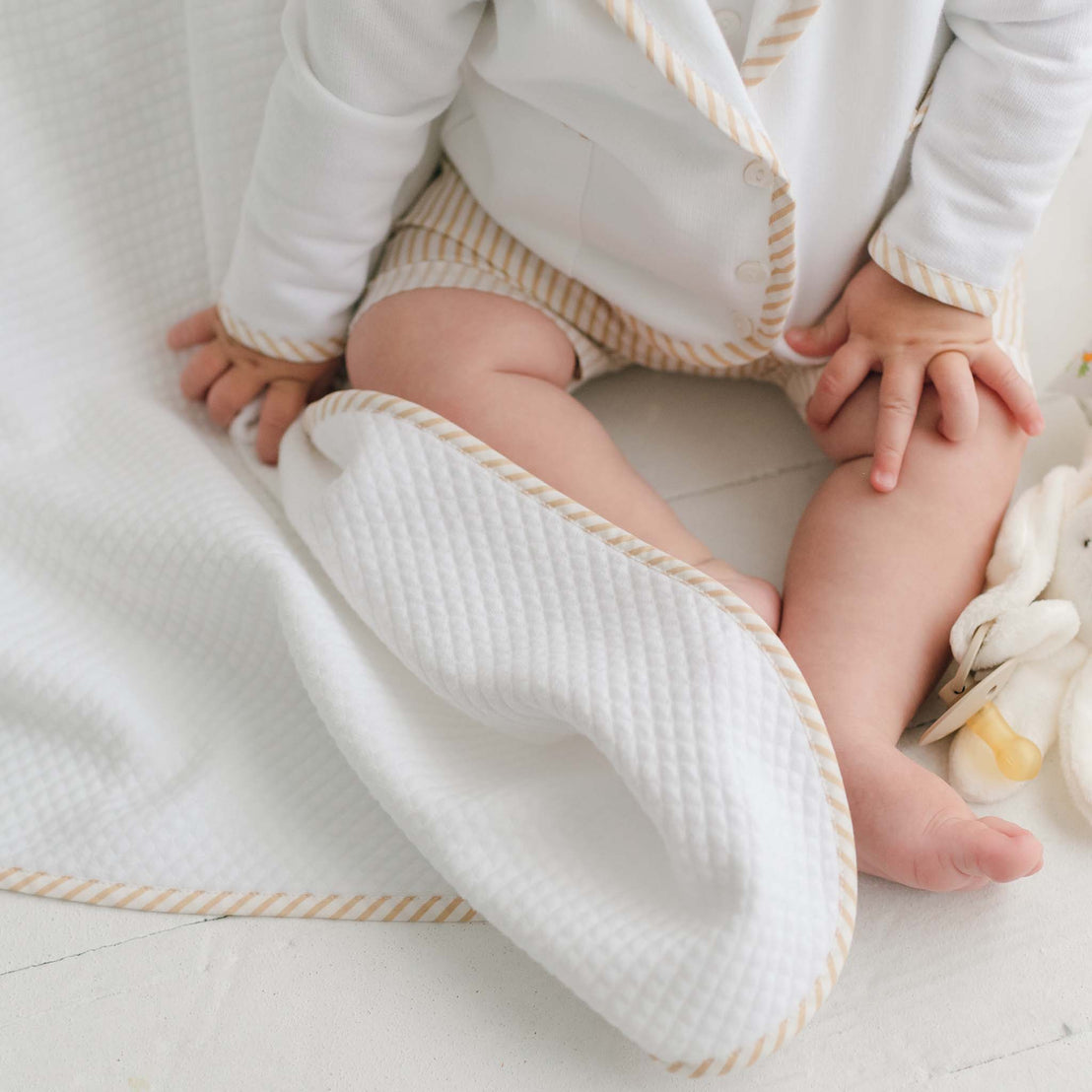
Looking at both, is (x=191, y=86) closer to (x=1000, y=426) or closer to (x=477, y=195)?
(x=477, y=195)

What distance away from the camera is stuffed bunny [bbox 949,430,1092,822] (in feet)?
2.39

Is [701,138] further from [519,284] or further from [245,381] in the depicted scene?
[245,381]

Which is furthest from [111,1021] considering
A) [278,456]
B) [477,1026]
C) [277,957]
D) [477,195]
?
[477,195]

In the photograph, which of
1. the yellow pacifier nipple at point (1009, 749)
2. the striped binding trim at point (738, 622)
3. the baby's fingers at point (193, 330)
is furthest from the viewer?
the baby's fingers at point (193, 330)

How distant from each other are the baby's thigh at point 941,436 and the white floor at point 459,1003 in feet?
0.68

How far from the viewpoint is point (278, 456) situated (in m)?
0.88

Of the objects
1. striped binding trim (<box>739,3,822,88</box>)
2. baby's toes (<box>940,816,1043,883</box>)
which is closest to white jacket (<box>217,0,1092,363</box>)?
striped binding trim (<box>739,3,822,88</box>)

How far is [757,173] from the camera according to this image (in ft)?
2.42

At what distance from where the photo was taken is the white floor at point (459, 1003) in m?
0.65

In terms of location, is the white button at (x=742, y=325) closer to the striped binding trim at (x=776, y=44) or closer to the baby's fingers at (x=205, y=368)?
the striped binding trim at (x=776, y=44)

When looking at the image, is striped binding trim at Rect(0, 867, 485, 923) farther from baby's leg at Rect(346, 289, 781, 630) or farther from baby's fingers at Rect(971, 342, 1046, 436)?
baby's fingers at Rect(971, 342, 1046, 436)

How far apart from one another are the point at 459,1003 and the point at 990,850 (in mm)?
318

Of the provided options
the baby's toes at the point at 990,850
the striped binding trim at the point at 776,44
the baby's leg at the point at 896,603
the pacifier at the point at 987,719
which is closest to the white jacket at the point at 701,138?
the striped binding trim at the point at 776,44

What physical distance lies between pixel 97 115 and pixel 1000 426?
715 millimetres
